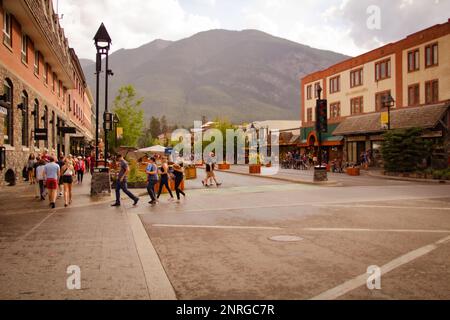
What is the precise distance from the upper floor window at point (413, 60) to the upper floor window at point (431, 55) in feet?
3.51

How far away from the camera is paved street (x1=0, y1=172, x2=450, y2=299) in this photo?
5.13 meters

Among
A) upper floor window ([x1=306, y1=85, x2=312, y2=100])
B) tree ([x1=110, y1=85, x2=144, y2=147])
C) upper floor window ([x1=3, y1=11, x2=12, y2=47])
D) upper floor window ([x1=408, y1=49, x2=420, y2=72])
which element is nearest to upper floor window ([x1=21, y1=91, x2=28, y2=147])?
upper floor window ([x1=3, y1=11, x2=12, y2=47])

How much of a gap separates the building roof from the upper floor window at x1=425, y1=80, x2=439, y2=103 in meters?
0.80

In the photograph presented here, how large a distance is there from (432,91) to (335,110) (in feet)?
51.7

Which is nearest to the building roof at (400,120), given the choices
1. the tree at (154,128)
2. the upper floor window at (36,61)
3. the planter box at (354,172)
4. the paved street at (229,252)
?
the planter box at (354,172)

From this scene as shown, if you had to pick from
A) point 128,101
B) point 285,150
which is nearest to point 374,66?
point 285,150

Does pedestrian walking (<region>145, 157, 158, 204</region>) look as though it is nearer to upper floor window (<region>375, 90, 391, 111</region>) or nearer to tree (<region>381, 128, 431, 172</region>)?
tree (<region>381, 128, 431, 172</region>)

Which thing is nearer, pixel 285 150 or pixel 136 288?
pixel 136 288

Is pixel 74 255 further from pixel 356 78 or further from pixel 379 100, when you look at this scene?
pixel 356 78

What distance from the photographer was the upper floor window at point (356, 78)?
1805 inches

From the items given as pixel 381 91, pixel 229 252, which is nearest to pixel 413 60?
pixel 381 91

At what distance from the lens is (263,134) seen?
7981cm
